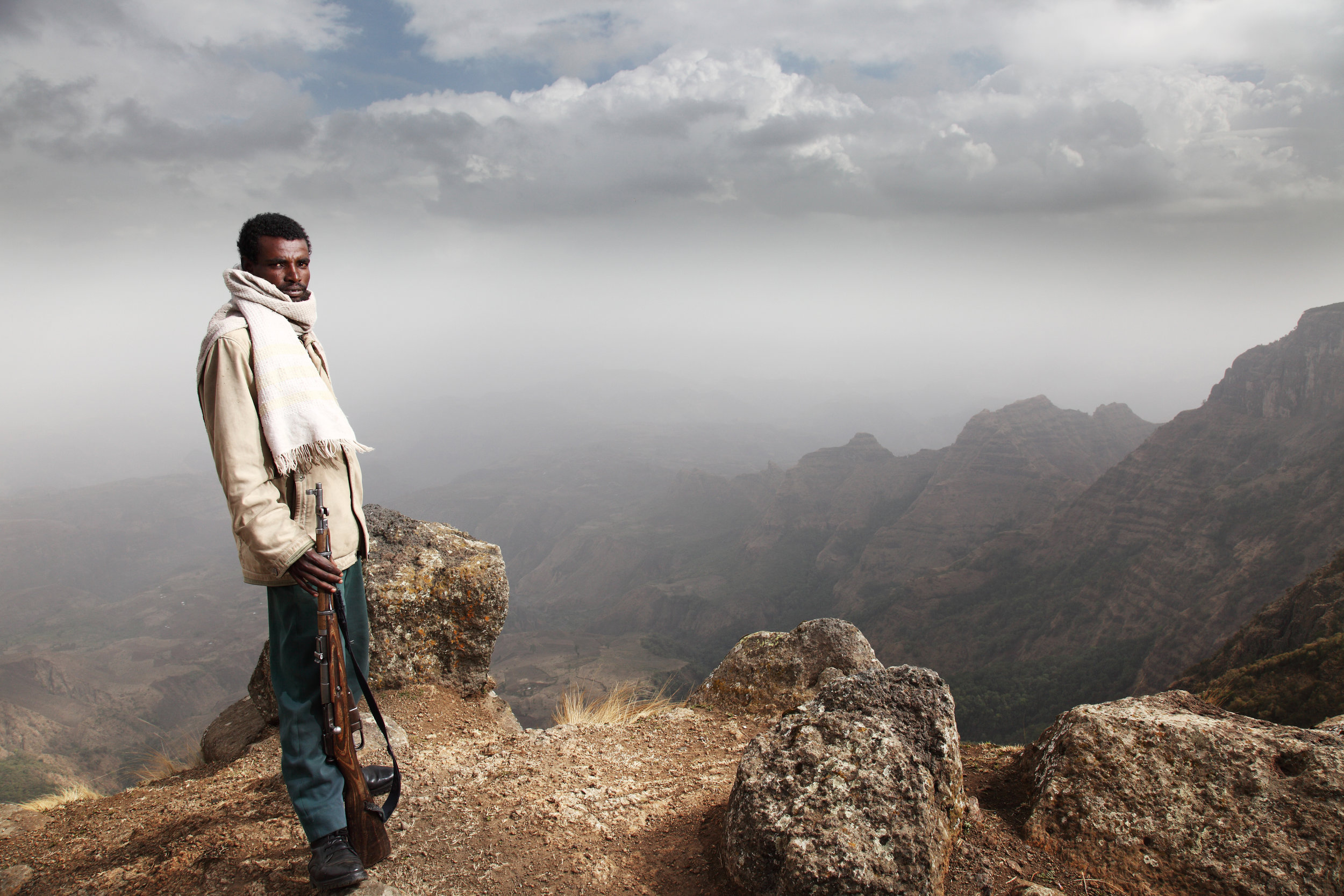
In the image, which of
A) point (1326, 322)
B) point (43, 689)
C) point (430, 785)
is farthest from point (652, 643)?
point (1326, 322)

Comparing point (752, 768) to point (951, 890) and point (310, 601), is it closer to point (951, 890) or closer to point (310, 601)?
point (951, 890)

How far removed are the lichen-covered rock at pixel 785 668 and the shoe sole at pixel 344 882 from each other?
431 centimetres

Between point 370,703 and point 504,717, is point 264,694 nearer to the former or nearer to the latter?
point 504,717

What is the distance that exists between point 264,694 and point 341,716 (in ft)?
13.7

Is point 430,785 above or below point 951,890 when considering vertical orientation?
below

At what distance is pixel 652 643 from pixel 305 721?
4468 inches

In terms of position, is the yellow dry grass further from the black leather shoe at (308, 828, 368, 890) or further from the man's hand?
the man's hand

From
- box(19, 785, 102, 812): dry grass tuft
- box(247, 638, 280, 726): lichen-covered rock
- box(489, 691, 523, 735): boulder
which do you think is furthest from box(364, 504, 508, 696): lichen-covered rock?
box(19, 785, 102, 812): dry grass tuft

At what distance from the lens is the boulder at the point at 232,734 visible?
5887 millimetres

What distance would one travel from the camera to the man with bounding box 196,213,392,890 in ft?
9.11

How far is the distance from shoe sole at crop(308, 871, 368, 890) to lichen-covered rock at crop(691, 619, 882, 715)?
4312 mm

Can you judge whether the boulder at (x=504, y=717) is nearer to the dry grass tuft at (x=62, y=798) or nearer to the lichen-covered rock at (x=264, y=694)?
the lichen-covered rock at (x=264, y=694)

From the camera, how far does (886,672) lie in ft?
13.4

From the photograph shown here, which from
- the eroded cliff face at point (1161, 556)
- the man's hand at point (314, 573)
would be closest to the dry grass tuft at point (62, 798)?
the man's hand at point (314, 573)
